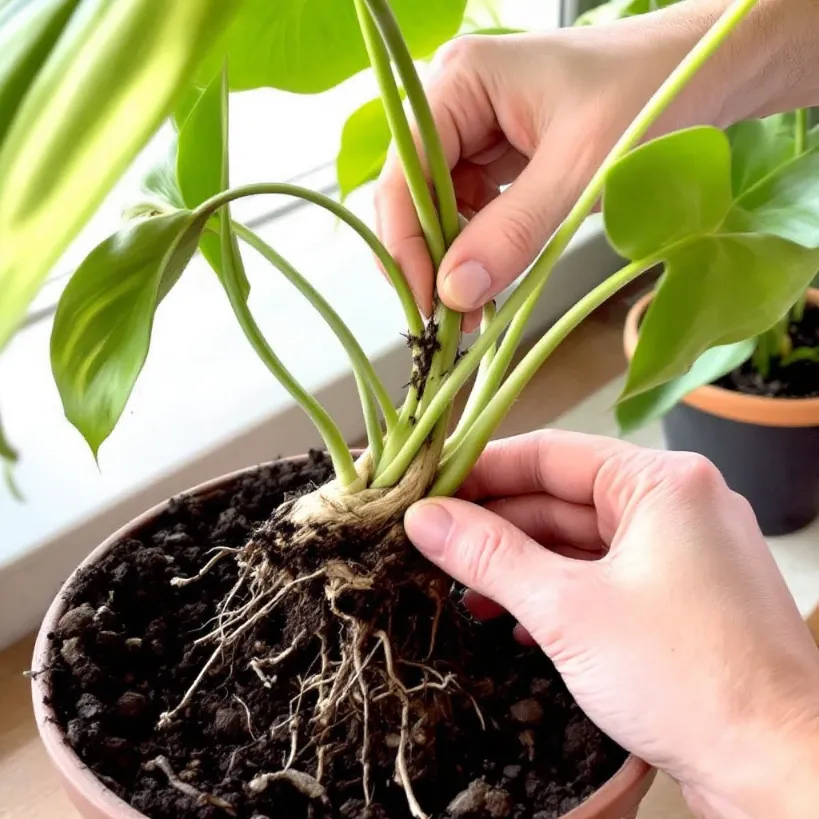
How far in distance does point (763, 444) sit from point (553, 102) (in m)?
0.51

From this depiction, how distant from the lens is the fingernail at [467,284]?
1.64 feet

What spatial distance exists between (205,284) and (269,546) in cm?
61

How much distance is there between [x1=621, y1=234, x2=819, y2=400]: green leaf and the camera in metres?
0.44

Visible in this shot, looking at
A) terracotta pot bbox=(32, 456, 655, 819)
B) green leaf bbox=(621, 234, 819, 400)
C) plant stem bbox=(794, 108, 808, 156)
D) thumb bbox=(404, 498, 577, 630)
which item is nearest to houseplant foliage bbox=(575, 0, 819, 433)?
green leaf bbox=(621, 234, 819, 400)

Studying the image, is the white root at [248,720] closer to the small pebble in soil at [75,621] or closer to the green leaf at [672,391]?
the small pebble in soil at [75,621]

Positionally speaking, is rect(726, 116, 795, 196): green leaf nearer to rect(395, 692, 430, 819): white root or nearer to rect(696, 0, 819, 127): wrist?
rect(696, 0, 819, 127): wrist

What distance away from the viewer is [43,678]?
1.78ft

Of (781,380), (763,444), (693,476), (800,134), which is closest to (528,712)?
(693,476)

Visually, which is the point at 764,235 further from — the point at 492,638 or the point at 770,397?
the point at 770,397

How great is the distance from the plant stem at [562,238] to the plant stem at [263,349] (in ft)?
0.08

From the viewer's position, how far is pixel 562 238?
0.50 metres

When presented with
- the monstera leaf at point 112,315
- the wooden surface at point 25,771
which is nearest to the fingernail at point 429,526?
the monstera leaf at point 112,315

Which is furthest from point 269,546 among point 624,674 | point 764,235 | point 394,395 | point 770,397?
point 770,397

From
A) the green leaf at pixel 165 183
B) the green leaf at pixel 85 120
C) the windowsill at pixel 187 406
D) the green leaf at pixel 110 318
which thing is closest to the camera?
the green leaf at pixel 85 120
